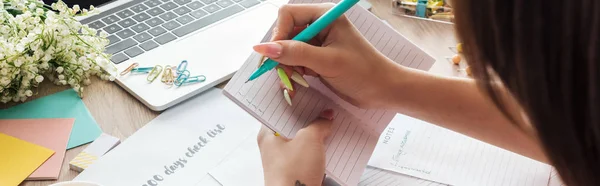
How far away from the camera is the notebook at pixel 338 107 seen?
710 mm

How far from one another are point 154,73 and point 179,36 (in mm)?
111

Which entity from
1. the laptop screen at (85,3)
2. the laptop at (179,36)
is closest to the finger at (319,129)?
the laptop at (179,36)

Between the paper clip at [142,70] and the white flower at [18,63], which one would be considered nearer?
the white flower at [18,63]

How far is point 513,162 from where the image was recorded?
2.60ft

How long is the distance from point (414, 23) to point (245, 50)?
303 mm

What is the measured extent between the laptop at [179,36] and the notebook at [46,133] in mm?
113

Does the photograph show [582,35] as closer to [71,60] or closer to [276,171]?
[276,171]

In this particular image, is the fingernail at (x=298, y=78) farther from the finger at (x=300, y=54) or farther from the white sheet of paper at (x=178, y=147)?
the white sheet of paper at (x=178, y=147)

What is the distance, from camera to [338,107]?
769mm

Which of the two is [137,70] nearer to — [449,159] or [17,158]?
[17,158]

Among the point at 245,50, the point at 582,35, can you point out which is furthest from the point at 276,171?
the point at 582,35

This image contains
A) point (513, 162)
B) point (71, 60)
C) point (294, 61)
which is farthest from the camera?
point (71, 60)

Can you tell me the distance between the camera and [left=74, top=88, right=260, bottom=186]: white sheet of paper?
76cm

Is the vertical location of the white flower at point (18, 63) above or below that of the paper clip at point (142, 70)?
below
